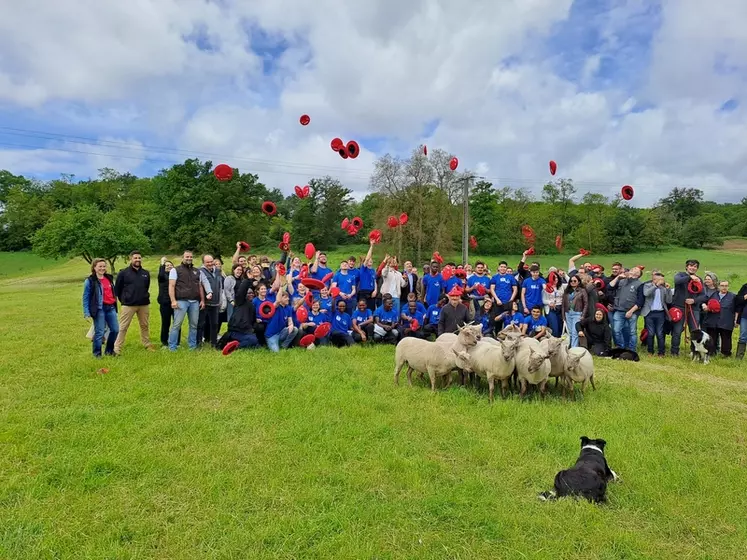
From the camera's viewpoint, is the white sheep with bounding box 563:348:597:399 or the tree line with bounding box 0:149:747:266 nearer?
the white sheep with bounding box 563:348:597:399

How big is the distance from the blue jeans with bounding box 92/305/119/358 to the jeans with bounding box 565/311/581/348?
10877 millimetres

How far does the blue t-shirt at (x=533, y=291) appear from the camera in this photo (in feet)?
39.7

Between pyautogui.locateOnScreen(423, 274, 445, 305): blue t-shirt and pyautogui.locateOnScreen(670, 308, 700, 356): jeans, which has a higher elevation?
pyautogui.locateOnScreen(423, 274, 445, 305): blue t-shirt

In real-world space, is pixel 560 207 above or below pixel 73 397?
above

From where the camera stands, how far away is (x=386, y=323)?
12.4m

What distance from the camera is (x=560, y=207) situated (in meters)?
62.3

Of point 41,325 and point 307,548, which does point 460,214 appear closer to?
point 41,325

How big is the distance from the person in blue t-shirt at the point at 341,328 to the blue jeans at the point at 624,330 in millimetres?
6976

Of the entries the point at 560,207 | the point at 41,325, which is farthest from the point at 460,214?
the point at 41,325

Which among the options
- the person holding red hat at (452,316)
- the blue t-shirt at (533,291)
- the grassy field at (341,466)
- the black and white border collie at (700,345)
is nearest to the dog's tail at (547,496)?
the grassy field at (341,466)

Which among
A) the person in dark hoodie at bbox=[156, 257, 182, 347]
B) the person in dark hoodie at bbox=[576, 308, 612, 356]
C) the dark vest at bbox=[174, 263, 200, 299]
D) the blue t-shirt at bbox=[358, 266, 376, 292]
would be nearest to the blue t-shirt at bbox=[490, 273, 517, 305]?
the person in dark hoodie at bbox=[576, 308, 612, 356]

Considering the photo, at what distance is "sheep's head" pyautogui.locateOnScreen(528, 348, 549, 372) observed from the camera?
769 centimetres

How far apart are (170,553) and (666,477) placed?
17.6 feet

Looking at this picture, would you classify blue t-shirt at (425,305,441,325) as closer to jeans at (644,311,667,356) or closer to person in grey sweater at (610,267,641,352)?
person in grey sweater at (610,267,641,352)
